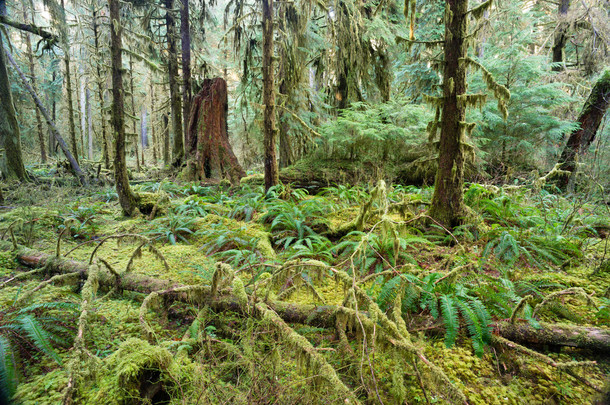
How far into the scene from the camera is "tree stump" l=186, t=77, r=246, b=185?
853 centimetres

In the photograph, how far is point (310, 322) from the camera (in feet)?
6.83

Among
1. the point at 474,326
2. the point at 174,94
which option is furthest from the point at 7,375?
the point at 174,94

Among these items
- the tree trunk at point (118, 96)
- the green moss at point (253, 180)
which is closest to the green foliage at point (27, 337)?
the tree trunk at point (118, 96)

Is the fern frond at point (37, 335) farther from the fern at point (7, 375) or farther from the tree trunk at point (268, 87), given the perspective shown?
the tree trunk at point (268, 87)

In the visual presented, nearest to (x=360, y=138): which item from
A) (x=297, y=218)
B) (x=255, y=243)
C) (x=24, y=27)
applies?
(x=297, y=218)

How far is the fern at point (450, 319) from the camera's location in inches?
75.5

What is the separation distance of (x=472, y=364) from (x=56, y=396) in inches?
102

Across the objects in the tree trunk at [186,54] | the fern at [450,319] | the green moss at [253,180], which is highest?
the tree trunk at [186,54]

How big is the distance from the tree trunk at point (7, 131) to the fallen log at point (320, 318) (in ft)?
26.3

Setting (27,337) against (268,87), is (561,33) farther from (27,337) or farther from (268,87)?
(27,337)

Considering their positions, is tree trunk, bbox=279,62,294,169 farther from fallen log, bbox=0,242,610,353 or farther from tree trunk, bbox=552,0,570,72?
tree trunk, bbox=552,0,570,72

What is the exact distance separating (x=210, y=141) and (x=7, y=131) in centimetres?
555

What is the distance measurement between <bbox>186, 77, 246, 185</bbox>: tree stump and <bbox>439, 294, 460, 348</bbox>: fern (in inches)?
Result: 284

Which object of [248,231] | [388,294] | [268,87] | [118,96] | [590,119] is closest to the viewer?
[388,294]
